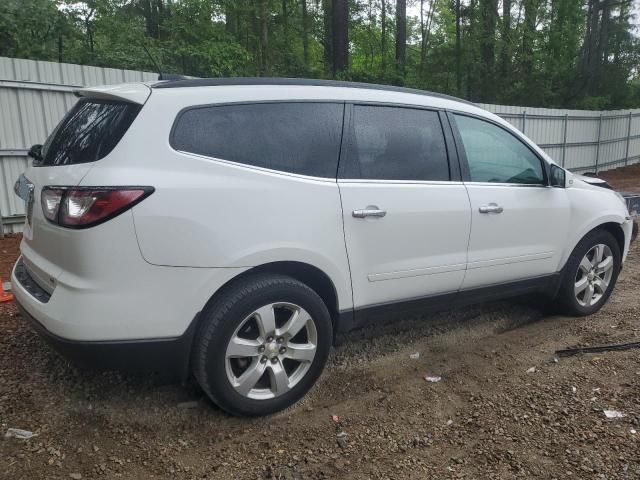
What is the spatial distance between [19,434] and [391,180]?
8.10ft

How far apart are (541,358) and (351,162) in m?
1.98

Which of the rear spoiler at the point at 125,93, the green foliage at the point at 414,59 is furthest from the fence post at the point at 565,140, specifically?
the rear spoiler at the point at 125,93

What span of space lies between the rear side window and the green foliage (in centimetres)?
1037

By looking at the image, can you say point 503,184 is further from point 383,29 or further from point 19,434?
point 383,29

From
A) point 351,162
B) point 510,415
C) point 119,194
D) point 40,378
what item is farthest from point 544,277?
point 40,378

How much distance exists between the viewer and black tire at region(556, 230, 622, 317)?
4520mm

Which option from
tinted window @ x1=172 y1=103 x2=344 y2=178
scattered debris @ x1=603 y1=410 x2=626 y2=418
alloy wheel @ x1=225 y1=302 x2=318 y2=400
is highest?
tinted window @ x1=172 y1=103 x2=344 y2=178

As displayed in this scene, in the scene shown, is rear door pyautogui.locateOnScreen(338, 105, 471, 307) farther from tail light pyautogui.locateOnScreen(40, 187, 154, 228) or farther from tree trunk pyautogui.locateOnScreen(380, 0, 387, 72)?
tree trunk pyautogui.locateOnScreen(380, 0, 387, 72)

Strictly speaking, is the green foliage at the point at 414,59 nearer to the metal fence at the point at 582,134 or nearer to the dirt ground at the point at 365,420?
the metal fence at the point at 582,134

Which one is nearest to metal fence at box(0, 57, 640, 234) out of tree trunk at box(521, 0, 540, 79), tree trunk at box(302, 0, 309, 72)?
tree trunk at box(302, 0, 309, 72)

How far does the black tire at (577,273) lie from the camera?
14.8 ft

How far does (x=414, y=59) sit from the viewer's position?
26.4 m

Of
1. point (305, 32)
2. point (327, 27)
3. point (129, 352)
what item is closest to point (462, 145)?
point (129, 352)

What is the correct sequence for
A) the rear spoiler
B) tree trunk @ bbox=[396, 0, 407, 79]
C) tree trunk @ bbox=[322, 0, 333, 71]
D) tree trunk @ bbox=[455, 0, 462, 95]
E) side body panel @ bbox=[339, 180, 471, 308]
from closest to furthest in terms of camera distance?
the rear spoiler → side body panel @ bbox=[339, 180, 471, 308] → tree trunk @ bbox=[322, 0, 333, 71] → tree trunk @ bbox=[455, 0, 462, 95] → tree trunk @ bbox=[396, 0, 407, 79]
